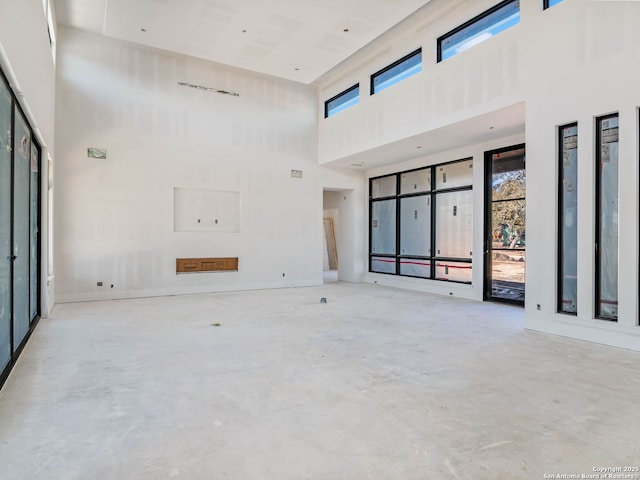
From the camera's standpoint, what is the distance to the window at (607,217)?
445cm

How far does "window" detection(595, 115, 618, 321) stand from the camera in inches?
175

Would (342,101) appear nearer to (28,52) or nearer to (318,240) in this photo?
(318,240)

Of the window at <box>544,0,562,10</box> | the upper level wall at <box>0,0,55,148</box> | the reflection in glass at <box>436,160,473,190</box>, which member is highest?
the window at <box>544,0,562,10</box>

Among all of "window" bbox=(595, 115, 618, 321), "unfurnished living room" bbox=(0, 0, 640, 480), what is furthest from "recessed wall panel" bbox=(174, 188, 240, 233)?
"window" bbox=(595, 115, 618, 321)

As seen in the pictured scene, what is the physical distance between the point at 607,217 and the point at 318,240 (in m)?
6.65

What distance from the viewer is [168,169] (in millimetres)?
8352

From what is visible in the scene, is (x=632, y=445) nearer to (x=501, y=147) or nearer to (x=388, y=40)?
(x=501, y=147)

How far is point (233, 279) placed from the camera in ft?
29.8

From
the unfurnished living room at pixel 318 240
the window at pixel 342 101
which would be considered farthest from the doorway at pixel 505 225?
the window at pixel 342 101

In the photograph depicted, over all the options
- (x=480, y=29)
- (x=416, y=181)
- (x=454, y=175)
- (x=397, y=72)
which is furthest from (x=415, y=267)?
(x=480, y=29)

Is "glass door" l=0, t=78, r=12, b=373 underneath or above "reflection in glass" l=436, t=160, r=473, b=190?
underneath

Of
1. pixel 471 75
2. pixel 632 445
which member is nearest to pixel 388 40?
pixel 471 75

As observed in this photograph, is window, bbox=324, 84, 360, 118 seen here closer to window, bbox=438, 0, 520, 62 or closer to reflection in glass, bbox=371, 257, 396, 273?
window, bbox=438, 0, 520, 62

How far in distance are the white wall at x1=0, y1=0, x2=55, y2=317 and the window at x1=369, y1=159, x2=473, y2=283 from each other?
292 inches
